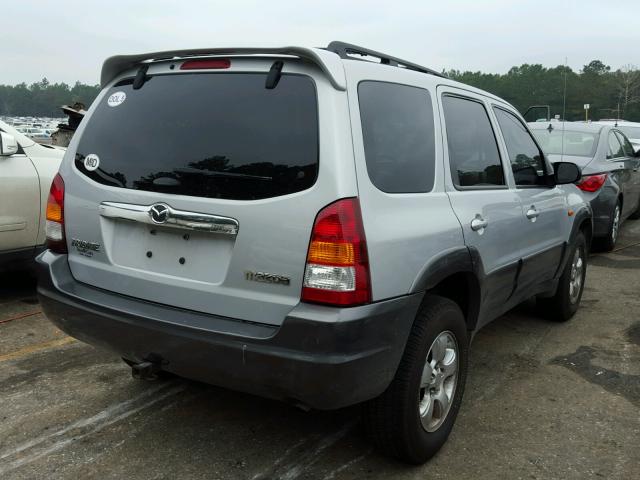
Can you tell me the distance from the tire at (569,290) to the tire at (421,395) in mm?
2138

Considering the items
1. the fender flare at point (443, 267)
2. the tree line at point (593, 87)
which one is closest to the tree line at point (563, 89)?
the tree line at point (593, 87)

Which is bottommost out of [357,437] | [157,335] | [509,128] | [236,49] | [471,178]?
[357,437]

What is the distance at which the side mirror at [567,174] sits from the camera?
426 centimetres

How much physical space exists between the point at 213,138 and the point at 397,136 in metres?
0.79

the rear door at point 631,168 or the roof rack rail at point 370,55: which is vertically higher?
the roof rack rail at point 370,55

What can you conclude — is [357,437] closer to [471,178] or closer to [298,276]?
[298,276]

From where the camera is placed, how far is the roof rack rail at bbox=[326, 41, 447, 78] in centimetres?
264

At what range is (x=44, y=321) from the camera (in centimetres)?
480

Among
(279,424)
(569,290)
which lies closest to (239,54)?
(279,424)

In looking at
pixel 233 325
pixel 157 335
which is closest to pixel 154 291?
pixel 157 335

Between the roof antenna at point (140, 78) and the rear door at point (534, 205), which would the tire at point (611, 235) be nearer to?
the rear door at point (534, 205)

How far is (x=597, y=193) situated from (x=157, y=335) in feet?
20.4

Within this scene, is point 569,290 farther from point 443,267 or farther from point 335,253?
point 335,253

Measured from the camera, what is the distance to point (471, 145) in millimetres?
3275
